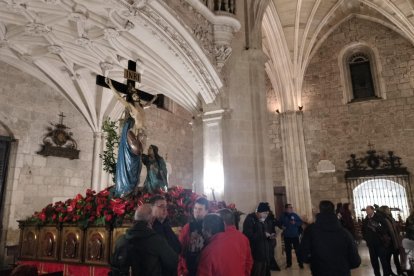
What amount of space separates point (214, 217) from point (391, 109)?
12806 millimetres

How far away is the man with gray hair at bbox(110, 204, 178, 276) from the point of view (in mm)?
Answer: 2104

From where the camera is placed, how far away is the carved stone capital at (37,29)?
6.59 meters

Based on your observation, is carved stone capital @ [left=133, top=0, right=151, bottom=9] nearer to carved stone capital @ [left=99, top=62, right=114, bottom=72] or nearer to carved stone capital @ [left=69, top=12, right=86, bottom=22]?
carved stone capital @ [left=69, top=12, right=86, bottom=22]

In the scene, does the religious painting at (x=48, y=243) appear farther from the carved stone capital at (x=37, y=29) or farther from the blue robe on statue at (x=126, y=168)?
the carved stone capital at (x=37, y=29)

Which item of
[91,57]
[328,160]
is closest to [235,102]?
[91,57]

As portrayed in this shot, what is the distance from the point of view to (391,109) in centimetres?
1271

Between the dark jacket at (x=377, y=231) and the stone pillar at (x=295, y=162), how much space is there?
A: 7.41 m

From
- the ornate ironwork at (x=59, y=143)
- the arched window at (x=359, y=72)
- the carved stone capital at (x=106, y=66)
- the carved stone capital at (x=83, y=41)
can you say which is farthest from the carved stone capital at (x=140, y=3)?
the arched window at (x=359, y=72)

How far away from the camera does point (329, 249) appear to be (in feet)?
9.34

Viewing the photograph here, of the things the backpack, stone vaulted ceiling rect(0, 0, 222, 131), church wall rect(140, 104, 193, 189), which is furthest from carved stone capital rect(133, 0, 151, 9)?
church wall rect(140, 104, 193, 189)

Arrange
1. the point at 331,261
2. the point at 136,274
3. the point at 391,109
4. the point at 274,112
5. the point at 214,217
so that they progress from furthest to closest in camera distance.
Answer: the point at 274,112 → the point at 391,109 → the point at 331,261 → the point at 214,217 → the point at 136,274

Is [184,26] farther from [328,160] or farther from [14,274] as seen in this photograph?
[328,160]

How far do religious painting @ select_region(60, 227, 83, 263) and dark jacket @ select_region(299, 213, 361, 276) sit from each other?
3365 mm

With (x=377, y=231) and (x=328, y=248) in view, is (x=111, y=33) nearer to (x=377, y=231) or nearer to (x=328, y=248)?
(x=328, y=248)
